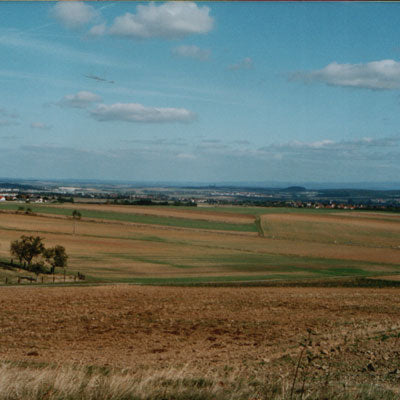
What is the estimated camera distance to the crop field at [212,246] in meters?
44.0

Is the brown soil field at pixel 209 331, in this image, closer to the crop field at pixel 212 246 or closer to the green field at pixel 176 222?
the crop field at pixel 212 246

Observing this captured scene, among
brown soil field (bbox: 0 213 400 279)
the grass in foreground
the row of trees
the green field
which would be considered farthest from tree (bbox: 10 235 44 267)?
the green field

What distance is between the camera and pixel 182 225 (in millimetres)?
88312

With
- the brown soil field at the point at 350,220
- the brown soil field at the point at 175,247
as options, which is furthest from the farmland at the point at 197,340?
the brown soil field at the point at 350,220

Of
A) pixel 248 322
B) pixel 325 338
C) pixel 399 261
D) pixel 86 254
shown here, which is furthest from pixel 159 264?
pixel 325 338

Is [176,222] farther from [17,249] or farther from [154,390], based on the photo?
[154,390]

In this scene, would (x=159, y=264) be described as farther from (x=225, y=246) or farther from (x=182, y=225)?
(x=182, y=225)

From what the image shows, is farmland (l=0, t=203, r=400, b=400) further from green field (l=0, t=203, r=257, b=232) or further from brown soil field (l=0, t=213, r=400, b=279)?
green field (l=0, t=203, r=257, b=232)

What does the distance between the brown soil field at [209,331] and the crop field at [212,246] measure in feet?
53.6

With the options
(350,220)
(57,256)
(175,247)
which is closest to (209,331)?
(57,256)

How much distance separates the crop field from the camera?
44.0 m

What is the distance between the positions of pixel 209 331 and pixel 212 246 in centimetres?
4612

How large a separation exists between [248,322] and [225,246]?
45.3m

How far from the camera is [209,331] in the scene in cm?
1617
